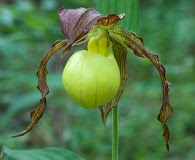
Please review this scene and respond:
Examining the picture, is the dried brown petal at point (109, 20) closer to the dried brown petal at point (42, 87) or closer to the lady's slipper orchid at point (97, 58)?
the lady's slipper orchid at point (97, 58)

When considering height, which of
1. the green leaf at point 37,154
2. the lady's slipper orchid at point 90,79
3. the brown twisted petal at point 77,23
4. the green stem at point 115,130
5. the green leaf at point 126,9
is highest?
the green leaf at point 126,9

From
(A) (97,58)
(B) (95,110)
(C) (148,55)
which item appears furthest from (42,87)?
(B) (95,110)

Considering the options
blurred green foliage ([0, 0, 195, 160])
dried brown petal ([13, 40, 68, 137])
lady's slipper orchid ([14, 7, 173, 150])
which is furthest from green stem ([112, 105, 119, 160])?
blurred green foliage ([0, 0, 195, 160])

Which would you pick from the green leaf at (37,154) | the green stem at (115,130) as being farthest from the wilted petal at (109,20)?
the green leaf at (37,154)

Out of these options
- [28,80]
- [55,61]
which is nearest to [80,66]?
[28,80]

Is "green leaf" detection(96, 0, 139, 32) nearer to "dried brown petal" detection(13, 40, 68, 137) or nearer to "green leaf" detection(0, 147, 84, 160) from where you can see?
"dried brown petal" detection(13, 40, 68, 137)

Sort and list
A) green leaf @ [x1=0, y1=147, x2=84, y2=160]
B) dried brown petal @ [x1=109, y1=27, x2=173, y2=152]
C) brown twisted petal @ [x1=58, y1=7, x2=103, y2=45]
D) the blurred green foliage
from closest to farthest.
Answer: brown twisted petal @ [x1=58, y1=7, x2=103, y2=45]
dried brown petal @ [x1=109, y1=27, x2=173, y2=152]
green leaf @ [x1=0, y1=147, x2=84, y2=160]
the blurred green foliage
